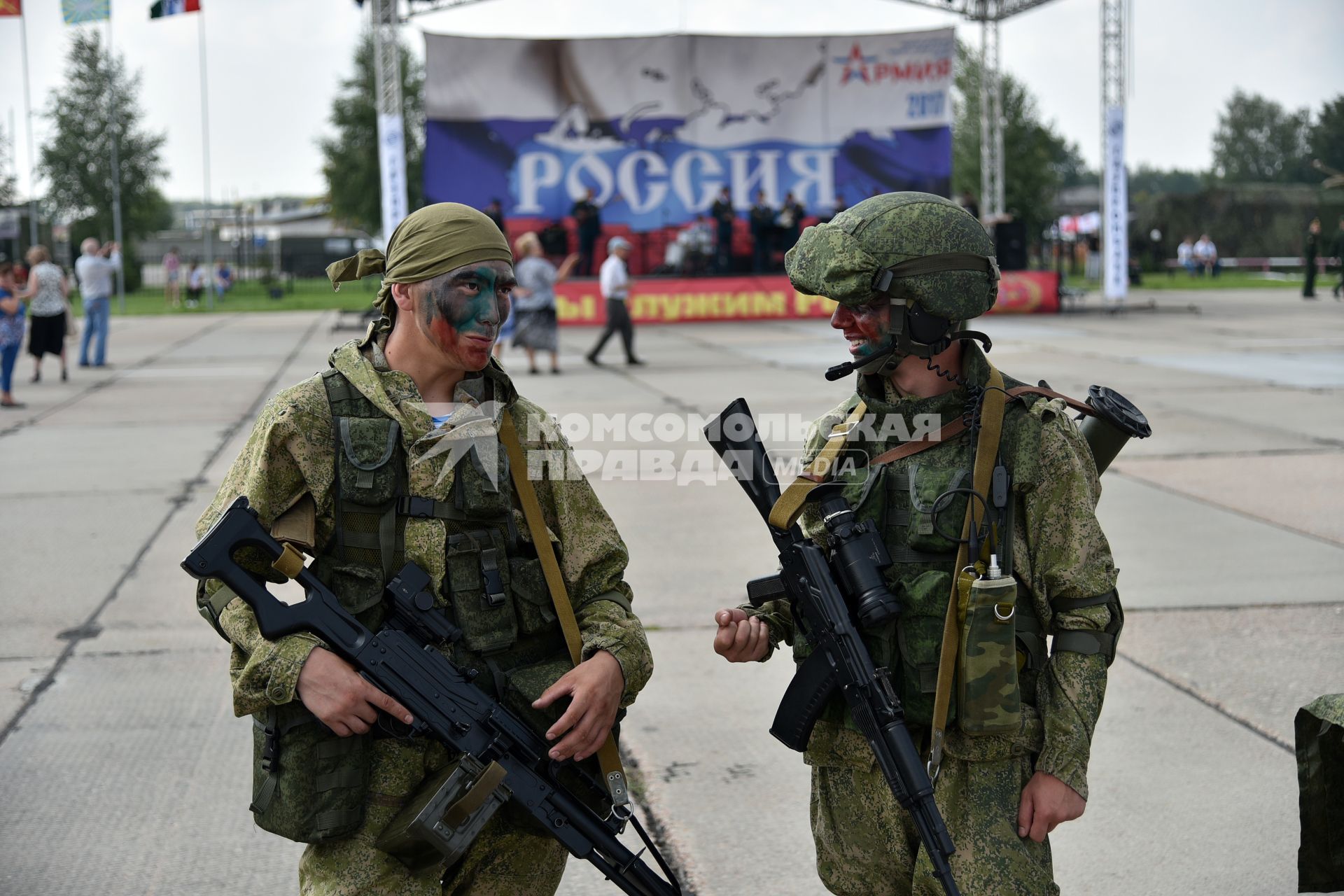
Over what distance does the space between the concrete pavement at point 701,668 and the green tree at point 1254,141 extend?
129ft

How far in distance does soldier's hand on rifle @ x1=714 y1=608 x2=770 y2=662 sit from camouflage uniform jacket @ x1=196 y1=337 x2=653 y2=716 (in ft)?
0.49

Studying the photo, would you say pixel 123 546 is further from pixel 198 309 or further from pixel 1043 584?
pixel 198 309

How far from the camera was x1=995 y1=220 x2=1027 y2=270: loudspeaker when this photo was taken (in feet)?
79.3

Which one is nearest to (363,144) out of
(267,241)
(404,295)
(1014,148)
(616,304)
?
(267,241)

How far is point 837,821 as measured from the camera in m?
2.41

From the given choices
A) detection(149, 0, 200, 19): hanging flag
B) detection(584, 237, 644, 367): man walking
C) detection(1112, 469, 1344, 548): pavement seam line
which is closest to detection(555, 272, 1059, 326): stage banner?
detection(149, 0, 200, 19): hanging flag

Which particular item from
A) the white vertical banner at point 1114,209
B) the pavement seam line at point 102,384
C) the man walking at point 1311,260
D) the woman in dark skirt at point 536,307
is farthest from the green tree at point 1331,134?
the pavement seam line at point 102,384

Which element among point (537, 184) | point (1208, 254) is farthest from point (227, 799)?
point (1208, 254)

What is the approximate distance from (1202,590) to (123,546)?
5.57 m

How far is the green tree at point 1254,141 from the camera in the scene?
47250 millimetres

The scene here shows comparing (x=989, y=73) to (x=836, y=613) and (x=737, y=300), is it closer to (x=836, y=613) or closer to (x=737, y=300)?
(x=737, y=300)

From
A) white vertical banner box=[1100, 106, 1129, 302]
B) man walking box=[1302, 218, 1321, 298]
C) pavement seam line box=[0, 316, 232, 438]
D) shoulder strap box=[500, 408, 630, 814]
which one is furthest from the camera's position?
man walking box=[1302, 218, 1321, 298]

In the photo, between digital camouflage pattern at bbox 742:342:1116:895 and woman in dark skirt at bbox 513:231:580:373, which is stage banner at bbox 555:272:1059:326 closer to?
woman in dark skirt at bbox 513:231:580:373

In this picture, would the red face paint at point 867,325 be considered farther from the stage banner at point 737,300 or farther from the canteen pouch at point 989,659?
the stage banner at point 737,300
